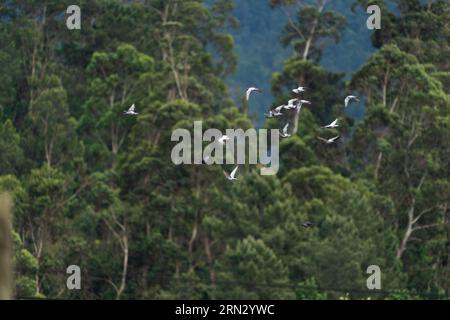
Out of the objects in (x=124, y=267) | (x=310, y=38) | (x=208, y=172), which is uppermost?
(x=310, y=38)

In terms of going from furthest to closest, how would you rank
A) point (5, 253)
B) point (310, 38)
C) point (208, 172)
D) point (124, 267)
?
1. point (310, 38)
2. point (208, 172)
3. point (124, 267)
4. point (5, 253)

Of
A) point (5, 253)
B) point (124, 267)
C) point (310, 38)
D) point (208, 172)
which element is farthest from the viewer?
point (310, 38)

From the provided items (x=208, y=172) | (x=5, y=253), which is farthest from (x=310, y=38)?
(x=5, y=253)

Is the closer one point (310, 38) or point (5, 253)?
point (5, 253)

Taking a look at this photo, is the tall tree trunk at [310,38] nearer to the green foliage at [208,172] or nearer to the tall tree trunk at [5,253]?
the green foliage at [208,172]

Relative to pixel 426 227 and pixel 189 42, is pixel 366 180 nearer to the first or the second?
pixel 426 227

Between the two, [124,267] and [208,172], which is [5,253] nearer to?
[124,267]

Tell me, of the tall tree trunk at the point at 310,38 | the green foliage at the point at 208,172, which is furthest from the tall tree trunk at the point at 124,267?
the tall tree trunk at the point at 310,38

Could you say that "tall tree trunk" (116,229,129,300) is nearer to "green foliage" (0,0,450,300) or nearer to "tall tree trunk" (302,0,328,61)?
"green foliage" (0,0,450,300)

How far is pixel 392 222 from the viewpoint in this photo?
7169 centimetres

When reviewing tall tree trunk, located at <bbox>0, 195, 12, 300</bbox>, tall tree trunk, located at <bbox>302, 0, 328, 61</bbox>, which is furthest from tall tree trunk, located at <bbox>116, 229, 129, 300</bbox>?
tall tree trunk, located at <bbox>0, 195, 12, 300</bbox>

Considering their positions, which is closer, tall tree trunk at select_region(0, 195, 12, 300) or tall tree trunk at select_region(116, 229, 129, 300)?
tall tree trunk at select_region(0, 195, 12, 300)
